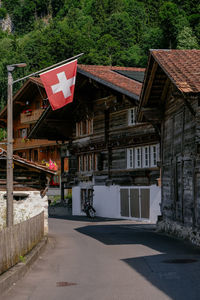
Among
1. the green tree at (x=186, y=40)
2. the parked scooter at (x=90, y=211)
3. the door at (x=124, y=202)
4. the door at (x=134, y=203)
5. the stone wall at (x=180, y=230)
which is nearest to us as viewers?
the stone wall at (x=180, y=230)

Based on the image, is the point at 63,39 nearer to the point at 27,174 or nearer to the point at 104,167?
the point at 104,167

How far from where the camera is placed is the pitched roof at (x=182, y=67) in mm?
19250

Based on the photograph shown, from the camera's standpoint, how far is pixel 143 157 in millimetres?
37938

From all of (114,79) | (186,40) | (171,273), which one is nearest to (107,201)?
(114,79)

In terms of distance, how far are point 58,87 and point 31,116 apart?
43443mm

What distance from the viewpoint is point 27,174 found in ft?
85.3

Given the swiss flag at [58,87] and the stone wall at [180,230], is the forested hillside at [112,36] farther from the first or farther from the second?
the swiss flag at [58,87]

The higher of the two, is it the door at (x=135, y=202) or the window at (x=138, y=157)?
the window at (x=138, y=157)

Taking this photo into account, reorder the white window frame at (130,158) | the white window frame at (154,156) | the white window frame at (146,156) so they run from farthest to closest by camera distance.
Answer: the white window frame at (130,158) → the white window frame at (146,156) → the white window frame at (154,156)

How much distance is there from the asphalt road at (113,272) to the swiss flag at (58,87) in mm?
5042

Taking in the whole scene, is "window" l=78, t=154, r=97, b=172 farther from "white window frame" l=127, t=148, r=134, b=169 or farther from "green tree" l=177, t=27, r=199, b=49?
"green tree" l=177, t=27, r=199, b=49

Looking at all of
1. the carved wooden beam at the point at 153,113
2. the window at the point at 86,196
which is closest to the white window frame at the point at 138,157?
the window at the point at 86,196

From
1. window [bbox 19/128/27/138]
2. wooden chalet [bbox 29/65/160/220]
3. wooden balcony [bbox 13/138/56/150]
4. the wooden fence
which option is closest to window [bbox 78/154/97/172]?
wooden chalet [bbox 29/65/160/220]

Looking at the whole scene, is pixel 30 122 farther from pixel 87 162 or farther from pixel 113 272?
pixel 113 272
